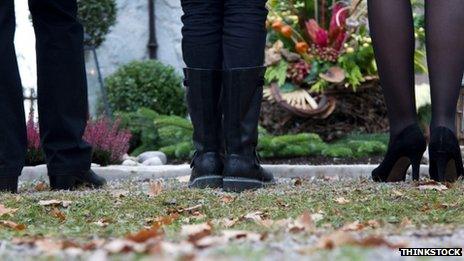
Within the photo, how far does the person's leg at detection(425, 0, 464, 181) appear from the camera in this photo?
3.08 m

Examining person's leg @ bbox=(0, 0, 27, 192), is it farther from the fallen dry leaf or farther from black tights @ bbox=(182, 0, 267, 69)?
the fallen dry leaf

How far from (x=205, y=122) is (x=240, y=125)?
135 mm

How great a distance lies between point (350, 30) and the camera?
5594 millimetres

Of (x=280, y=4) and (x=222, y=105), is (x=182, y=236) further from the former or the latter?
(x=280, y=4)

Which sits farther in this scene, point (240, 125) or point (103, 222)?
point (240, 125)

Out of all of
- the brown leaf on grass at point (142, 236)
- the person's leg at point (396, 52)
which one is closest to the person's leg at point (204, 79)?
the person's leg at point (396, 52)

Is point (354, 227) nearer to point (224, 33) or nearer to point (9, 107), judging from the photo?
point (224, 33)

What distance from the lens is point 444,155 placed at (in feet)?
10.0

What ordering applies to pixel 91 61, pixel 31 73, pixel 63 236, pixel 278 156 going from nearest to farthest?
pixel 63 236, pixel 278 156, pixel 91 61, pixel 31 73

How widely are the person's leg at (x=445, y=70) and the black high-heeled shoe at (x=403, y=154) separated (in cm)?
9

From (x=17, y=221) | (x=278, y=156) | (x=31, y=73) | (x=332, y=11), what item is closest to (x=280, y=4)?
(x=332, y=11)

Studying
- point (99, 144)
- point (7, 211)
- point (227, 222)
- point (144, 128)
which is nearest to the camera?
point (227, 222)

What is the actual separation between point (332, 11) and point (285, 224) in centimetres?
388

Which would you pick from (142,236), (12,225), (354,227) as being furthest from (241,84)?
(142,236)
